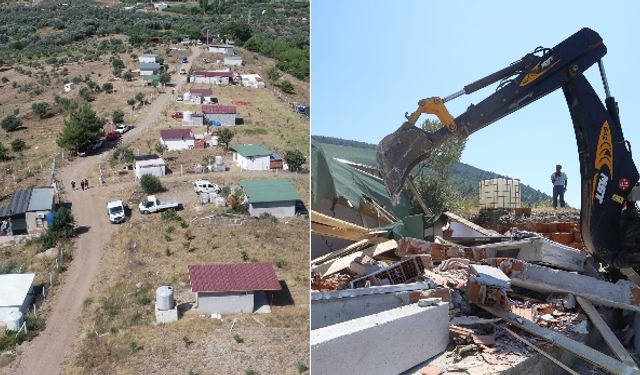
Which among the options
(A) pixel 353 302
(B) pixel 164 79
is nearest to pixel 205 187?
(B) pixel 164 79

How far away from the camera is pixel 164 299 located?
1036 centimetres

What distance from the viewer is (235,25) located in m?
30.0

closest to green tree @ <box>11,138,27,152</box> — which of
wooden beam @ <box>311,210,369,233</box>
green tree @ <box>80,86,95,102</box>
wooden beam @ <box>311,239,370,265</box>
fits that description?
green tree @ <box>80,86,95,102</box>

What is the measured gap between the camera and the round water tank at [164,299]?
10344 mm

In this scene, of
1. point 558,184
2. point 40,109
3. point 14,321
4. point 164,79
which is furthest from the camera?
point 164,79

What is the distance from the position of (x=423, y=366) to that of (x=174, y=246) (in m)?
11.4

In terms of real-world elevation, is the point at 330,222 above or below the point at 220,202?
above

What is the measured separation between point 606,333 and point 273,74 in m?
22.5

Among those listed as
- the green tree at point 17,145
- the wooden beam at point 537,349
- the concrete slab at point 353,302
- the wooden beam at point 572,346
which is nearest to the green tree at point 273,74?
the green tree at point 17,145

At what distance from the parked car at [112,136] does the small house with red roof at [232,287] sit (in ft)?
38.0

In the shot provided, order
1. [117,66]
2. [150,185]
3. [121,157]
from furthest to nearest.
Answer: [117,66] → [121,157] → [150,185]

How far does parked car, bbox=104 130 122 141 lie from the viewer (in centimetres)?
2184

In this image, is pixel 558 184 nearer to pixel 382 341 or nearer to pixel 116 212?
pixel 382 341

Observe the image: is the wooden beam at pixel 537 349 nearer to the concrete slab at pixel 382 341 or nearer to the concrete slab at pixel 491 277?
the concrete slab at pixel 491 277
